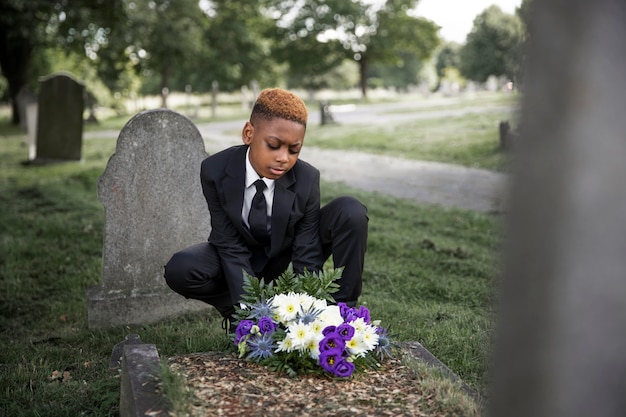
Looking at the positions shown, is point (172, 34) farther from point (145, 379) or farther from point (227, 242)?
point (145, 379)

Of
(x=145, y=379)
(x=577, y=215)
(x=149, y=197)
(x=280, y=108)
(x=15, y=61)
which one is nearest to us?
(x=577, y=215)

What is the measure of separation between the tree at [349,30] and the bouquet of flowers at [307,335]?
148 feet

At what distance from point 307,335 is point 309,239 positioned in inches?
37.9

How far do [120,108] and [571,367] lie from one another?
40884 millimetres

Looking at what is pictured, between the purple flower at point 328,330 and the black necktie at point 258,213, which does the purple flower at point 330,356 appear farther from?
the black necktie at point 258,213

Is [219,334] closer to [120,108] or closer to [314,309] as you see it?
[314,309]

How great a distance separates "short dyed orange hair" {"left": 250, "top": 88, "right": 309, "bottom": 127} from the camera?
11.8 feet

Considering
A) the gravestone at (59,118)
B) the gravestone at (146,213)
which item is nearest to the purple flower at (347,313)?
the gravestone at (146,213)

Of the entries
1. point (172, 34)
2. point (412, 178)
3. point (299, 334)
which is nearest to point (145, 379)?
point (299, 334)

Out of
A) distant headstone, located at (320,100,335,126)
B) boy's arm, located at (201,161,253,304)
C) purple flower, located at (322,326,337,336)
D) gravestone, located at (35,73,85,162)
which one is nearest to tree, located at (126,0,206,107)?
distant headstone, located at (320,100,335,126)

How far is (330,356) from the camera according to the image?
10.4 ft

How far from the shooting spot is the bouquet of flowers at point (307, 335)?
317 centimetres

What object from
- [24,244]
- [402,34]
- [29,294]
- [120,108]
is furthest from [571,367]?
[402,34]

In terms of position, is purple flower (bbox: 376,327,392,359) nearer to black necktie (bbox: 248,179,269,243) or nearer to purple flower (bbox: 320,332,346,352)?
purple flower (bbox: 320,332,346,352)
